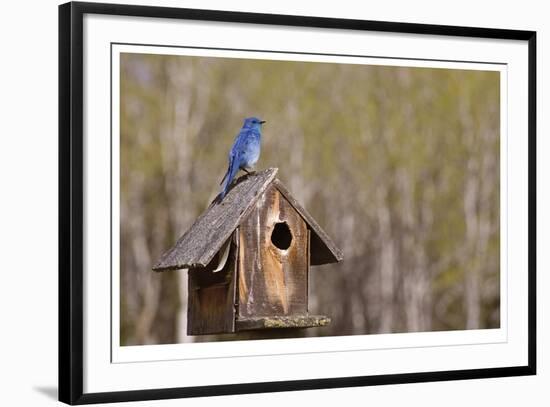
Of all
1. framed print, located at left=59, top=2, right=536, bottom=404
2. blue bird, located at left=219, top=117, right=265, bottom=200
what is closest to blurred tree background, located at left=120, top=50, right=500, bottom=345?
framed print, located at left=59, top=2, right=536, bottom=404

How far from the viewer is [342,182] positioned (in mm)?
9609

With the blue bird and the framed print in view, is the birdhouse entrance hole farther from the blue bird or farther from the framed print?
the blue bird

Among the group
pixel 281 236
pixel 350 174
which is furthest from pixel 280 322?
pixel 350 174

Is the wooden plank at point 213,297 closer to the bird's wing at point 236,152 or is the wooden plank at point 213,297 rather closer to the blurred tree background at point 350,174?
the bird's wing at point 236,152

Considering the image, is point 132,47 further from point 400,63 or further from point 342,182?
point 342,182

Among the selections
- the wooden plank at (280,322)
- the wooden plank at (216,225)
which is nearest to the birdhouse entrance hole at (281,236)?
the wooden plank at (216,225)

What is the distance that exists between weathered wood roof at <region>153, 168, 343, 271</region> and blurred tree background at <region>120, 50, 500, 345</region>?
964 millimetres

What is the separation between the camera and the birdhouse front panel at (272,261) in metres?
6.11

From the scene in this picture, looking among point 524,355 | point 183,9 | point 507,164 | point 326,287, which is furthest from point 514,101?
point 326,287

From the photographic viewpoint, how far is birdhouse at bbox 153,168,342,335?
240 inches

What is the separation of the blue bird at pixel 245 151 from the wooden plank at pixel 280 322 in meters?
0.73

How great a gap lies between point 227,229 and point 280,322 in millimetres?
554

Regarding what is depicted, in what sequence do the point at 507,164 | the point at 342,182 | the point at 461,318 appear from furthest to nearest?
the point at 342,182, the point at 461,318, the point at 507,164

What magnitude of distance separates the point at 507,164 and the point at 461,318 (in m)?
1.48
